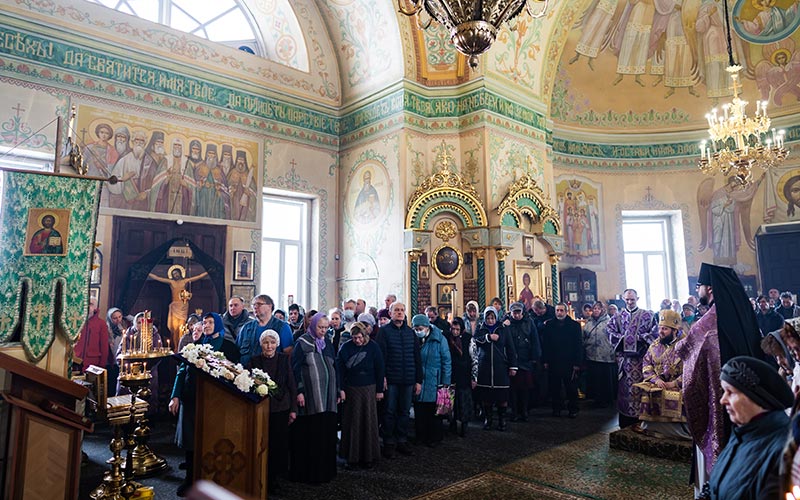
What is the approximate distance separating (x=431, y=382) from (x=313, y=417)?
186 centimetres

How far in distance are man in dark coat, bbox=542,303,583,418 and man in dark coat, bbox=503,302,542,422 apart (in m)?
0.45

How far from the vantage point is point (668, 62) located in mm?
14719

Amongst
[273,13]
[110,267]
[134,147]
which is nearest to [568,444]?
[110,267]

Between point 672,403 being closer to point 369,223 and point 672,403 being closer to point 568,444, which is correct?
point 568,444

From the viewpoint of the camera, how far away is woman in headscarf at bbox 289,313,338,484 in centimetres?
519

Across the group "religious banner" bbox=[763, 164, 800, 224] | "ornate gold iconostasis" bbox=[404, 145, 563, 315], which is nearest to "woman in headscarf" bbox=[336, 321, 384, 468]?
"ornate gold iconostasis" bbox=[404, 145, 563, 315]

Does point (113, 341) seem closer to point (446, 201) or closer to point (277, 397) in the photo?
point (277, 397)

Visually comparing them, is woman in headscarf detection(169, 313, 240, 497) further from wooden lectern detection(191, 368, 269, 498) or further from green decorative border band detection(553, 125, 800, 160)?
green decorative border band detection(553, 125, 800, 160)

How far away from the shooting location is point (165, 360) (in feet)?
27.0

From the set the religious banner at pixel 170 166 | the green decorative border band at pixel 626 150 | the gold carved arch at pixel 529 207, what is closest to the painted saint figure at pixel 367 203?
the religious banner at pixel 170 166

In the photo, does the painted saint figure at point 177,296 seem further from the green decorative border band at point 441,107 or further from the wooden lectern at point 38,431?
the wooden lectern at point 38,431

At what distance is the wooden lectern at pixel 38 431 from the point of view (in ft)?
11.6

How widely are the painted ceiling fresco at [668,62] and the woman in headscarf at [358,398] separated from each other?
1156 cm

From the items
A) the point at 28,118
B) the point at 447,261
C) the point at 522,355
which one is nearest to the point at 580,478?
the point at 522,355
